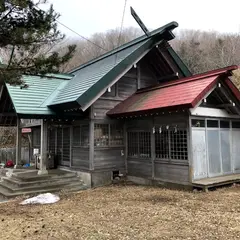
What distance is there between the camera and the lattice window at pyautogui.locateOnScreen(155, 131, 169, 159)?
911 centimetres

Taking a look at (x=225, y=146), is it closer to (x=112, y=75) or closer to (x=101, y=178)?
(x=101, y=178)

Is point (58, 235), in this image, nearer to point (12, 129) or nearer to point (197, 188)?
point (197, 188)

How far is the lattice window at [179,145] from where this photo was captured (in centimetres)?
855

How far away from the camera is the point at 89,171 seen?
974 centimetres

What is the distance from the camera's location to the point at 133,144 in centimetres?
1051

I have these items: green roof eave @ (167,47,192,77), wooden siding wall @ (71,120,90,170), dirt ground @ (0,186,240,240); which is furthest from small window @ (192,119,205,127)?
wooden siding wall @ (71,120,90,170)

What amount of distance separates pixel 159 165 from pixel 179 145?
107cm

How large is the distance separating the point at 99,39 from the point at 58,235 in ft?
69.5

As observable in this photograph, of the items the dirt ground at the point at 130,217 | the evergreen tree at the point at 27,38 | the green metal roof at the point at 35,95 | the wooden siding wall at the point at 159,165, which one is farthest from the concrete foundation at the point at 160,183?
the evergreen tree at the point at 27,38

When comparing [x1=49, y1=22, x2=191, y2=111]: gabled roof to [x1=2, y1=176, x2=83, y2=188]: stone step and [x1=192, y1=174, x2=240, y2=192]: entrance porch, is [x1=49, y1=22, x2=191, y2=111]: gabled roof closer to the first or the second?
[x1=2, y1=176, x2=83, y2=188]: stone step

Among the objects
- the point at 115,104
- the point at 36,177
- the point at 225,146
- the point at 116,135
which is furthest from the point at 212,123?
the point at 36,177

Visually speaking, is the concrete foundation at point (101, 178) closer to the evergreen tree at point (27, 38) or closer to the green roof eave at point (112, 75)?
the green roof eave at point (112, 75)

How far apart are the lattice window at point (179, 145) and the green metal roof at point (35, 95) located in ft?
14.1

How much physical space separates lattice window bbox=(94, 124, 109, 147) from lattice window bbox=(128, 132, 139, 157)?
0.93 m
